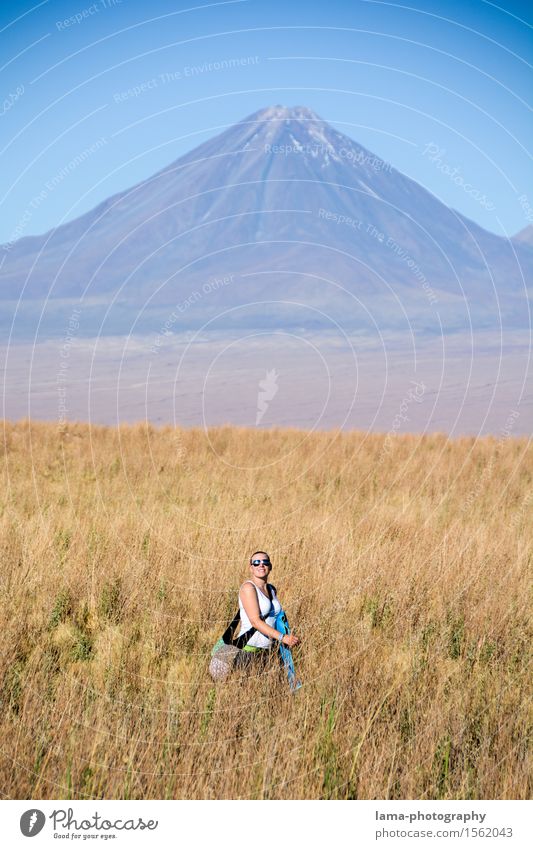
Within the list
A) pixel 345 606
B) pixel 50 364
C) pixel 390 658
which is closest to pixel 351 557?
pixel 345 606

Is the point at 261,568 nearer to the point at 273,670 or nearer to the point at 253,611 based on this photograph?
the point at 253,611

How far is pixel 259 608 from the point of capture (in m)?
6.13

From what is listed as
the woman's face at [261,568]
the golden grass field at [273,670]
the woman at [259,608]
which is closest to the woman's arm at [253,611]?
the woman at [259,608]

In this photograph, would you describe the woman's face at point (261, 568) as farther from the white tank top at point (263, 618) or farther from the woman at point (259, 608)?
the white tank top at point (263, 618)

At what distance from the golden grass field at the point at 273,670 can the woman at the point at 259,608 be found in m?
0.25

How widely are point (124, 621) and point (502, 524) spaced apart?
7.00 metres

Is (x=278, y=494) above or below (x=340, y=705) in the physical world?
above

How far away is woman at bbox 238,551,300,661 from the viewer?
238 inches

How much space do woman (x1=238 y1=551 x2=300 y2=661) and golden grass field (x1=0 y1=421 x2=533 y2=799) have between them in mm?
250

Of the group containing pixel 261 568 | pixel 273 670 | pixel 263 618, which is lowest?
pixel 273 670

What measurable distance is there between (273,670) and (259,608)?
48 centimetres

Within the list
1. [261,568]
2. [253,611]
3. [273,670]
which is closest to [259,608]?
[253,611]
